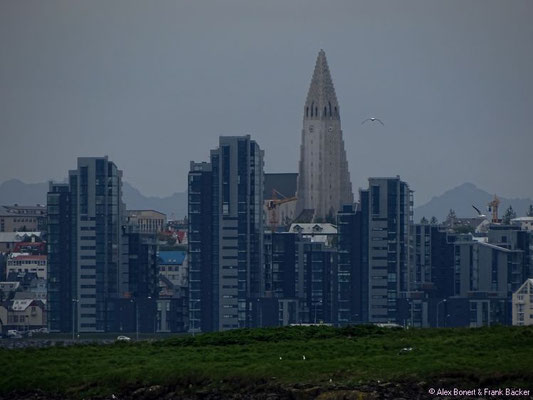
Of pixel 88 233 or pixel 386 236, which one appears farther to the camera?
pixel 88 233

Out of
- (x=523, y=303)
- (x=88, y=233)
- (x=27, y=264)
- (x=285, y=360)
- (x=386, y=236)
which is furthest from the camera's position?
(x=27, y=264)

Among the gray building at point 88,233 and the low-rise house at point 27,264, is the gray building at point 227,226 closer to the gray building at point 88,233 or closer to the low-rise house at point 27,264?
the gray building at point 88,233

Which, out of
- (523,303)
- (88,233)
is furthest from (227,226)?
(523,303)

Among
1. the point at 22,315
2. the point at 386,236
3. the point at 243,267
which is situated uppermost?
the point at 386,236

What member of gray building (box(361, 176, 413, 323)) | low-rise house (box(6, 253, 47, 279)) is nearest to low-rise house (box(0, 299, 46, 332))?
gray building (box(361, 176, 413, 323))

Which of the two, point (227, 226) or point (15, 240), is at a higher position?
point (227, 226)

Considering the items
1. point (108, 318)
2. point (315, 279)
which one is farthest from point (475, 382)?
point (315, 279)

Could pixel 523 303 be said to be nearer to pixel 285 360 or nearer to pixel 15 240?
pixel 15 240

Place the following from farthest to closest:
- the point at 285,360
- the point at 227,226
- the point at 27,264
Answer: the point at 27,264 → the point at 227,226 → the point at 285,360
